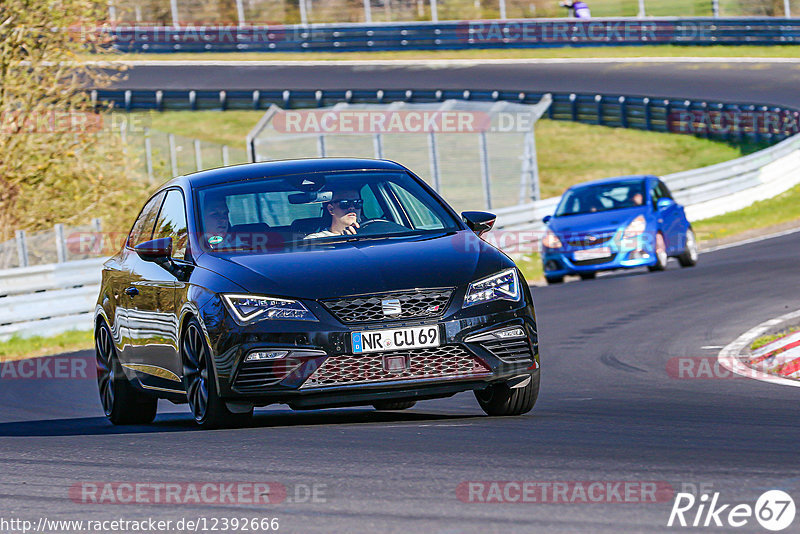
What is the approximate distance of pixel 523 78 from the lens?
4759cm

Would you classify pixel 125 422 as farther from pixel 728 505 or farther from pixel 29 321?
pixel 29 321

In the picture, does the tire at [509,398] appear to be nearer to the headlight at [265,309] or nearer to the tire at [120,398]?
the headlight at [265,309]

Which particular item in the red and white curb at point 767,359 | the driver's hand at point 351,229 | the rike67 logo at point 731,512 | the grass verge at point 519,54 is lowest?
the grass verge at point 519,54

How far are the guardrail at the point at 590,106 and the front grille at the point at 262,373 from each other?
3199 cm

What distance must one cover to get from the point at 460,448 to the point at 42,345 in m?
11.2

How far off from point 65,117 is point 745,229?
12.6 m

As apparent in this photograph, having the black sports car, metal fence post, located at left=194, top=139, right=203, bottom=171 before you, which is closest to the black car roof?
the black sports car

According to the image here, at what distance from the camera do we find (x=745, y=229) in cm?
2698

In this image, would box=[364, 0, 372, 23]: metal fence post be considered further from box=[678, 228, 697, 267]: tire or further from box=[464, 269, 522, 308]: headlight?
box=[464, 269, 522, 308]: headlight

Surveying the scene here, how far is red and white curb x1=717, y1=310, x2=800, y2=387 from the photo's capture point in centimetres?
Answer: 1050

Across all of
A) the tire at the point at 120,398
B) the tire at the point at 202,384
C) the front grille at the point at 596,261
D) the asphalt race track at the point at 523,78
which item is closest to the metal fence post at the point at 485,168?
the front grille at the point at 596,261

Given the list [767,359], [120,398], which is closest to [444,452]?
[120,398]

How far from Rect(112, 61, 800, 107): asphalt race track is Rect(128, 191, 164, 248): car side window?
108ft

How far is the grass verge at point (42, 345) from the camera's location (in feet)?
53.9
